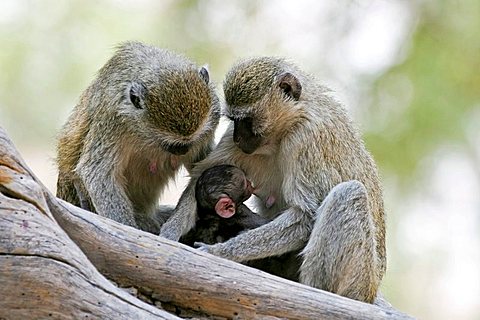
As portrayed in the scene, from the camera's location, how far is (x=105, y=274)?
149 inches

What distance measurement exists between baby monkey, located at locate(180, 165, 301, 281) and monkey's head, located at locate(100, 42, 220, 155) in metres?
0.25

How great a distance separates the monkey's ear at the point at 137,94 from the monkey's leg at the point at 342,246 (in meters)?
1.16

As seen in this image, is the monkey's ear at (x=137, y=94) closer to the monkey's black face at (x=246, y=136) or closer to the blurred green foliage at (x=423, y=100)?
the monkey's black face at (x=246, y=136)

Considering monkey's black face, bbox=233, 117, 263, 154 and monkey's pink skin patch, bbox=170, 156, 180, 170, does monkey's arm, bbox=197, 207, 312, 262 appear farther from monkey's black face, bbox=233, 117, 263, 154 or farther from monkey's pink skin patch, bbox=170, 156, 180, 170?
monkey's pink skin patch, bbox=170, 156, 180, 170

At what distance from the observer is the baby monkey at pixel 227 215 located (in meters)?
4.77

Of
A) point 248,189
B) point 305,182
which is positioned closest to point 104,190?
point 248,189

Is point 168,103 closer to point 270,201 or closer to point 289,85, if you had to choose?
point 289,85

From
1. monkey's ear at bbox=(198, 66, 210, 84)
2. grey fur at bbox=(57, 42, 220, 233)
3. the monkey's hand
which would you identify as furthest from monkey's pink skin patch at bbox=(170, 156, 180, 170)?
the monkey's hand

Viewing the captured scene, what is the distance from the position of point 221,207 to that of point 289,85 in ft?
2.62

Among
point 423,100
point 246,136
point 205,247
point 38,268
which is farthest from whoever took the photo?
point 423,100

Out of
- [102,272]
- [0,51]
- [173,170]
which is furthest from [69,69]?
[102,272]

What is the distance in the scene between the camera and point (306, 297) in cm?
393

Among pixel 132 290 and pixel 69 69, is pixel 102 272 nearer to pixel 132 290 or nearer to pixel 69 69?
pixel 132 290

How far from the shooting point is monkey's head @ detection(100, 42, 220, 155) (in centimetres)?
457
